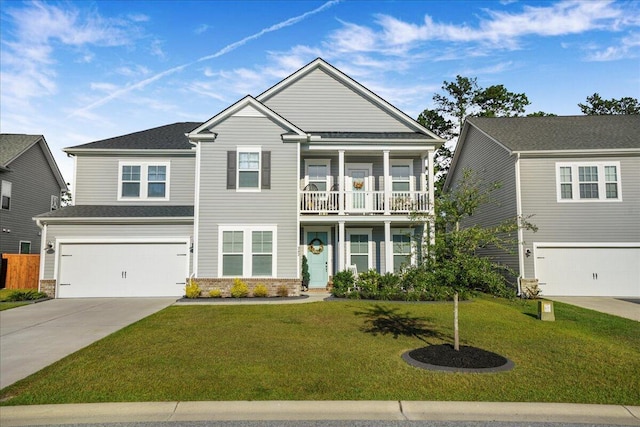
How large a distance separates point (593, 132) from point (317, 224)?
Answer: 12.9 metres

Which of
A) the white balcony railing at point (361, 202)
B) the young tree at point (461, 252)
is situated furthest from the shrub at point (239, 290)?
the young tree at point (461, 252)

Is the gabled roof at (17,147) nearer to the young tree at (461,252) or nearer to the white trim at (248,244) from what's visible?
the white trim at (248,244)

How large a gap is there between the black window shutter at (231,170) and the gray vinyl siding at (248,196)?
13 cm

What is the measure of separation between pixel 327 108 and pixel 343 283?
807 centimetres

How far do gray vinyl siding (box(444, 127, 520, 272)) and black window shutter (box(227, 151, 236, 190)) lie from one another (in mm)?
8720

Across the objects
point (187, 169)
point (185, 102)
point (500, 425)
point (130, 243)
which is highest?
point (185, 102)

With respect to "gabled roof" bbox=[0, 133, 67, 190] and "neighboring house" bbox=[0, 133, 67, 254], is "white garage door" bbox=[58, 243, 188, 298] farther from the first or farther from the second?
"gabled roof" bbox=[0, 133, 67, 190]

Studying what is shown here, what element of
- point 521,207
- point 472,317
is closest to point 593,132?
point 521,207

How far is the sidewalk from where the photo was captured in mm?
4457

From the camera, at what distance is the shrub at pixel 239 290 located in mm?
13898

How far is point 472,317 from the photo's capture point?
34.6ft

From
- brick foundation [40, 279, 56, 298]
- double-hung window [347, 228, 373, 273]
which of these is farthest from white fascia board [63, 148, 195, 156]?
double-hung window [347, 228, 373, 273]

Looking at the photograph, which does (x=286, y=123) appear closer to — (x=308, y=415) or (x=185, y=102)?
(x=185, y=102)

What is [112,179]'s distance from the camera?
54.1 ft
